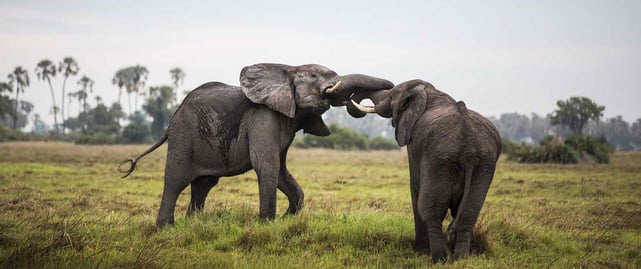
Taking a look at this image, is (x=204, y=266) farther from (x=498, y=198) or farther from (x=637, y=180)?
(x=637, y=180)

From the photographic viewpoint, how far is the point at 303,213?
869 centimetres

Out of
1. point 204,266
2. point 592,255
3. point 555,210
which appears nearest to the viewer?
point 204,266

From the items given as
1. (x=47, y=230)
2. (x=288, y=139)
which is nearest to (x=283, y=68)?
(x=288, y=139)

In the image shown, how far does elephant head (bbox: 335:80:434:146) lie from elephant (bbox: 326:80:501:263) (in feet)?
0.04

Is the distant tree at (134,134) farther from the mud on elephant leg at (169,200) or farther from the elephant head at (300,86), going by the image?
the elephant head at (300,86)

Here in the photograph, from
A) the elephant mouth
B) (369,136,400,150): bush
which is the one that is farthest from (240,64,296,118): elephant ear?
(369,136,400,150): bush

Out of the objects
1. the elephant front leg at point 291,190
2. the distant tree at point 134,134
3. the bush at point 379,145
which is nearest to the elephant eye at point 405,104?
the elephant front leg at point 291,190

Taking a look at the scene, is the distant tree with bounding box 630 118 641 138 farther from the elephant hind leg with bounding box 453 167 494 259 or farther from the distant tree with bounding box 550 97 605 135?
the elephant hind leg with bounding box 453 167 494 259

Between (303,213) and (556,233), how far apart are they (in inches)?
147

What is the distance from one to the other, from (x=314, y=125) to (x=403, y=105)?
87.1 inches

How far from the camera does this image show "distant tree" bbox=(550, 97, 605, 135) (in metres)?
65.0

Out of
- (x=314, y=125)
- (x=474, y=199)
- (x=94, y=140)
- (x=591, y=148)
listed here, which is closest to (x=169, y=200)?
(x=314, y=125)

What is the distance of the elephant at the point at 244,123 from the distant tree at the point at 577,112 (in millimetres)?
61475

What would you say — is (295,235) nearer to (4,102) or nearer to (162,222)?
(162,222)
